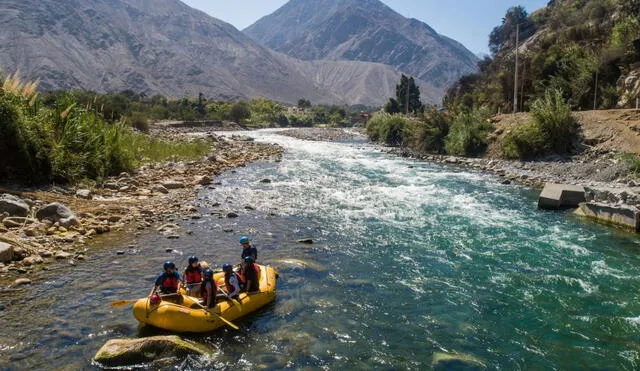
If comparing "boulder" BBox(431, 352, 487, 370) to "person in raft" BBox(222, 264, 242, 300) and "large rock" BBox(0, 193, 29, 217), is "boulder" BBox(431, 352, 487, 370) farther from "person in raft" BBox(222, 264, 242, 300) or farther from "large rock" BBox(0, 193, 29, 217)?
"large rock" BBox(0, 193, 29, 217)

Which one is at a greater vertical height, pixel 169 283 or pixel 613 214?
pixel 613 214

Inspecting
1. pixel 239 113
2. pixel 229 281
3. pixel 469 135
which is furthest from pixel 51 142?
pixel 239 113

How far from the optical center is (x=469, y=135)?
107ft

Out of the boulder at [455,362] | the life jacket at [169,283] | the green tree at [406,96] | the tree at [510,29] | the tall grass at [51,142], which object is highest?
the tree at [510,29]

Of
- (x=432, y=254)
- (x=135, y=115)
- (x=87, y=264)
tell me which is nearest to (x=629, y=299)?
(x=432, y=254)

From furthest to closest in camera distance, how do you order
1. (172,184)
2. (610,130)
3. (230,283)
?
(610,130)
(172,184)
(230,283)

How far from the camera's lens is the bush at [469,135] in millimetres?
32312

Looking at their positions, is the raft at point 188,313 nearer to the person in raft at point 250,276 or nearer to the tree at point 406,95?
the person in raft at point 250,276

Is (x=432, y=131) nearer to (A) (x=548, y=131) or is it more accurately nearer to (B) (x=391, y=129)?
(A) (x=548, y=131)

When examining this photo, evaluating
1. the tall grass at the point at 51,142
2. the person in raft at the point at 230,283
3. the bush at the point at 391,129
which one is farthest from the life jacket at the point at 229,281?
the bush at the point at 391,129

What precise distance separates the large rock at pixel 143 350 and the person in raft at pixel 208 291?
0.98 metres

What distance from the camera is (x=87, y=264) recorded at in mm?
10422

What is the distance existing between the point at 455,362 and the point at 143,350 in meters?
4.94

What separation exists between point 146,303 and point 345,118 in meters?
129
